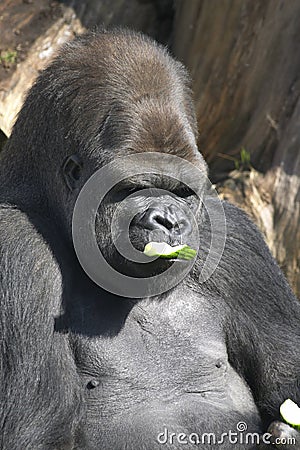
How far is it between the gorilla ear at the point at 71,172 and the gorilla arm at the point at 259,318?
2.10 feet

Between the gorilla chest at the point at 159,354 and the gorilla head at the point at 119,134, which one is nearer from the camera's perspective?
the gorilla head at the point at 119,134

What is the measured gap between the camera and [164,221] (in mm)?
3312

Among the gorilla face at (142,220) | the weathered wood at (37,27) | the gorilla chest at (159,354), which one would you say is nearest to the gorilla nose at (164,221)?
the gorilla face at (142,220)

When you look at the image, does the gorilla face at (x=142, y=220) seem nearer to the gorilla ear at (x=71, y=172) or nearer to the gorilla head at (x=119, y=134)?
the gorilla head at (x=119, y=134)

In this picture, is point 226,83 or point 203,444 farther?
point 226,83

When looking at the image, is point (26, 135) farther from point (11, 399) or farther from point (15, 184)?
point (11, 399)

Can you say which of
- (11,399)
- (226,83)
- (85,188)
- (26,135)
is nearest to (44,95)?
(26,135)

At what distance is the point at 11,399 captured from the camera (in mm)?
3297

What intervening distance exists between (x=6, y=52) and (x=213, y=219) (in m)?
2.63

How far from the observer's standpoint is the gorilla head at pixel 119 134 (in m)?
3.42

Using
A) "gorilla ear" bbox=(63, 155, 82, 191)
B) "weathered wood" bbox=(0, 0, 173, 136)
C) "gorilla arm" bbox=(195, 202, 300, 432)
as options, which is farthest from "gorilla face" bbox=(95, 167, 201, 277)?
"weathered wood" bbox=(0, 0, 173, 136)

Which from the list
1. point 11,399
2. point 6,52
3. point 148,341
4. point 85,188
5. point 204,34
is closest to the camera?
point 11,399

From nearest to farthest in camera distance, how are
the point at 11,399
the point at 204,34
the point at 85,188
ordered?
the point at 11,399 → the point at 85,188 → the point at 204,34

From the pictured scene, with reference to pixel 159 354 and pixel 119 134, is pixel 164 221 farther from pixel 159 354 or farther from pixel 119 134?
pixel 159 354
